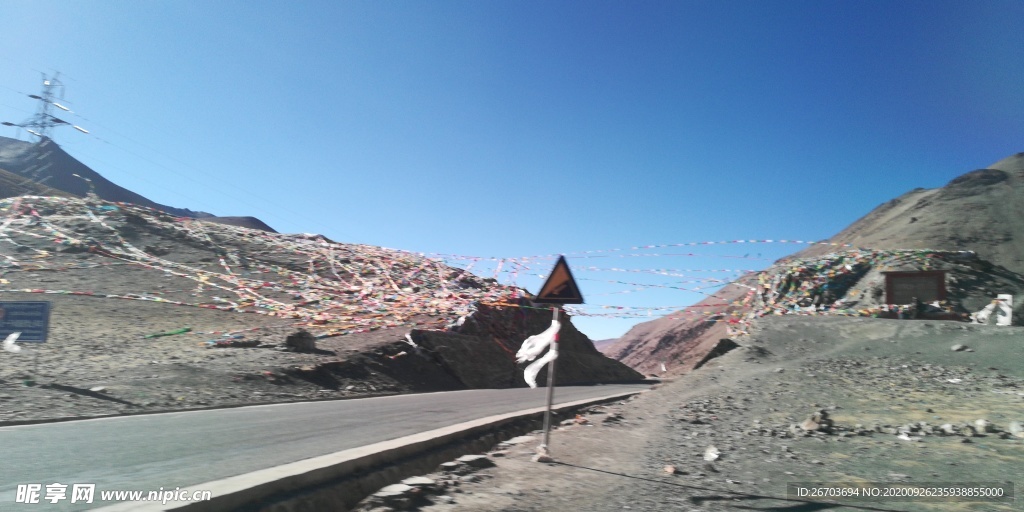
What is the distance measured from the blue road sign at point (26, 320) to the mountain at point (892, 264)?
852 inches

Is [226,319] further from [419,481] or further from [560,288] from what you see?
[419,481]

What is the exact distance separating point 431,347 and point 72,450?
59.2 ft

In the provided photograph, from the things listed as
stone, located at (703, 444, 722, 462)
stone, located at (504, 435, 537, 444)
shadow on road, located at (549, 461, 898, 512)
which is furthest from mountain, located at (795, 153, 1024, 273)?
shadow on road, located at (549, 461, 898, 512)

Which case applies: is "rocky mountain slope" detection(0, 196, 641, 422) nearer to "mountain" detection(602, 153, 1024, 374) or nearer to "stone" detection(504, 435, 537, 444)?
"stone" detection(504, 435, 537, 444)

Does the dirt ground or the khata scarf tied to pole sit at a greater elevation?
the khata scarf tied to pole

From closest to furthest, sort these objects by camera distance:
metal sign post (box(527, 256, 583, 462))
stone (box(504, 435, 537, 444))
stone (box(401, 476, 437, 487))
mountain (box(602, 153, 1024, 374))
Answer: stone (box(401, 476, 437, 487))
metal sign post (box(527, 256, 583, 462))
stone (box(504, 435, 537, 444))
mountain (box(602, 153, 1024, 374))

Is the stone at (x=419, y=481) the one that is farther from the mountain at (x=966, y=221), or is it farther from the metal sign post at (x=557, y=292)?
the mountain at (x=966, y=221)

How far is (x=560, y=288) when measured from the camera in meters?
7.64

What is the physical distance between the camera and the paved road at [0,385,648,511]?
531 centimetres

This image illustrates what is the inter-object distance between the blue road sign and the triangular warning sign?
10.5 meters

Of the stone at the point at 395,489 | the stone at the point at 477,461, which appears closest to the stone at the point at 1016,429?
the stone at the point at 477,461

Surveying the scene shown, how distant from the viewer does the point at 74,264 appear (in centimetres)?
2853

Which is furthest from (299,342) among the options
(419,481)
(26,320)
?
(419,481)

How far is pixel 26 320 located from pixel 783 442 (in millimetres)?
14089
